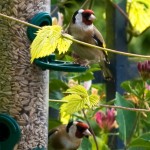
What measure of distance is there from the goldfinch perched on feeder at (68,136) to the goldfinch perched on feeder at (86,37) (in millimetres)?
217

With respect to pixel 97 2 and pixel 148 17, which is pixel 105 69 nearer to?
pixel 148 17

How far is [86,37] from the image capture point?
2781mm

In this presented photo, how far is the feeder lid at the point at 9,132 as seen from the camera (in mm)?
2248

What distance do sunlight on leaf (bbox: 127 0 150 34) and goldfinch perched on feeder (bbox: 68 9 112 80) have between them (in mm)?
281

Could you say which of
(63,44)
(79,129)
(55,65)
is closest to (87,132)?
(79,129)

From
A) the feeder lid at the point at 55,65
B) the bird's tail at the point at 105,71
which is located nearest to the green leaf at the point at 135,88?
the bird's tail at the point at 105,71

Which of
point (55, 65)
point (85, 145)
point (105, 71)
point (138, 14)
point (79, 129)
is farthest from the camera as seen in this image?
point (138, 14)

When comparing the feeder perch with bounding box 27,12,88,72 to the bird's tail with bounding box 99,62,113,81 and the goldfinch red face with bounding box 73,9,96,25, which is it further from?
the bird's tail with bounding box 99,62,113,81

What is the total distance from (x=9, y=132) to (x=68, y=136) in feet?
1.75

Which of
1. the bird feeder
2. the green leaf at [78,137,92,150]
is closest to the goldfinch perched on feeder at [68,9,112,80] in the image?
the green leaf at [78,137,92,150]

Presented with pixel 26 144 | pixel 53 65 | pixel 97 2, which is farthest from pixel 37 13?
pixel 97 2

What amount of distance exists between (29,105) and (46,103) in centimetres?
8

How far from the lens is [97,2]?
371 centimetres

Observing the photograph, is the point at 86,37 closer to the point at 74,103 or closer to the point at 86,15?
the point at 86,15
